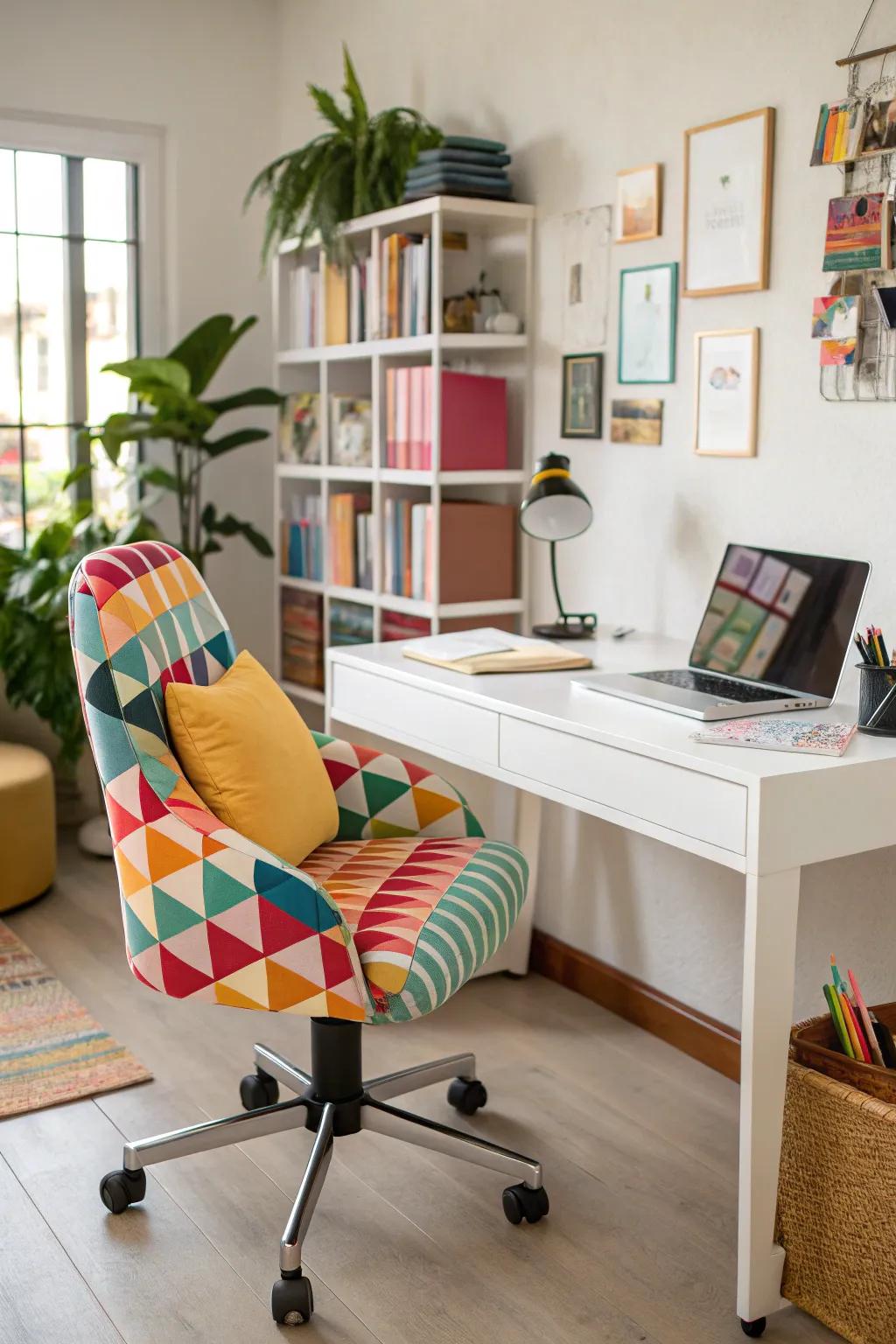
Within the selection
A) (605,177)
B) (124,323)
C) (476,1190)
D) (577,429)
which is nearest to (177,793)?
(476,1190)

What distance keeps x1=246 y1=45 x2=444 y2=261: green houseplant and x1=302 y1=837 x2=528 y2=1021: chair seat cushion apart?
166 centimetres

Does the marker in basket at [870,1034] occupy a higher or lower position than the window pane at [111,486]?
lower

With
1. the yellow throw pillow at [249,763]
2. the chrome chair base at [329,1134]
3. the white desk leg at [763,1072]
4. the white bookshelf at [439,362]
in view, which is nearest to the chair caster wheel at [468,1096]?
the chrome chair base at [329,1134]

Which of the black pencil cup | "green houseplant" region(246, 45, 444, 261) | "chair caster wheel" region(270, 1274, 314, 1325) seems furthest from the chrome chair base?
"green houseplant" region(246, 45, 444, 261)

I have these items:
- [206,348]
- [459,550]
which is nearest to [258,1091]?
[459,550]

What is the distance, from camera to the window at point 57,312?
3.91m

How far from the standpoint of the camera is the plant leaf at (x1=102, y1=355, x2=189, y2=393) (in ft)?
11.8

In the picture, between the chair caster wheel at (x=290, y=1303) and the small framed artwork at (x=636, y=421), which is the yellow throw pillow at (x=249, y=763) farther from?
the small framed artwork at (x=636, y=421)

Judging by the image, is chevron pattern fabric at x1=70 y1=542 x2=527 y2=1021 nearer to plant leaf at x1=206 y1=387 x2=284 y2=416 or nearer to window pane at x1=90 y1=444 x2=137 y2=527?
plant leaf at x1=206 y1=387 x2=284 y2=416

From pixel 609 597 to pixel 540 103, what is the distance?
1096 millimetres

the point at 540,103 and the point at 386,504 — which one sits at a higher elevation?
the point at 540,103

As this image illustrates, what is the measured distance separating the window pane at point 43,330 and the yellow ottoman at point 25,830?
1075mm

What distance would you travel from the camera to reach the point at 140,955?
6.32 feet

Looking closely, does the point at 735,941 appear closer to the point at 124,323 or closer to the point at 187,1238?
the point at 187,1238
